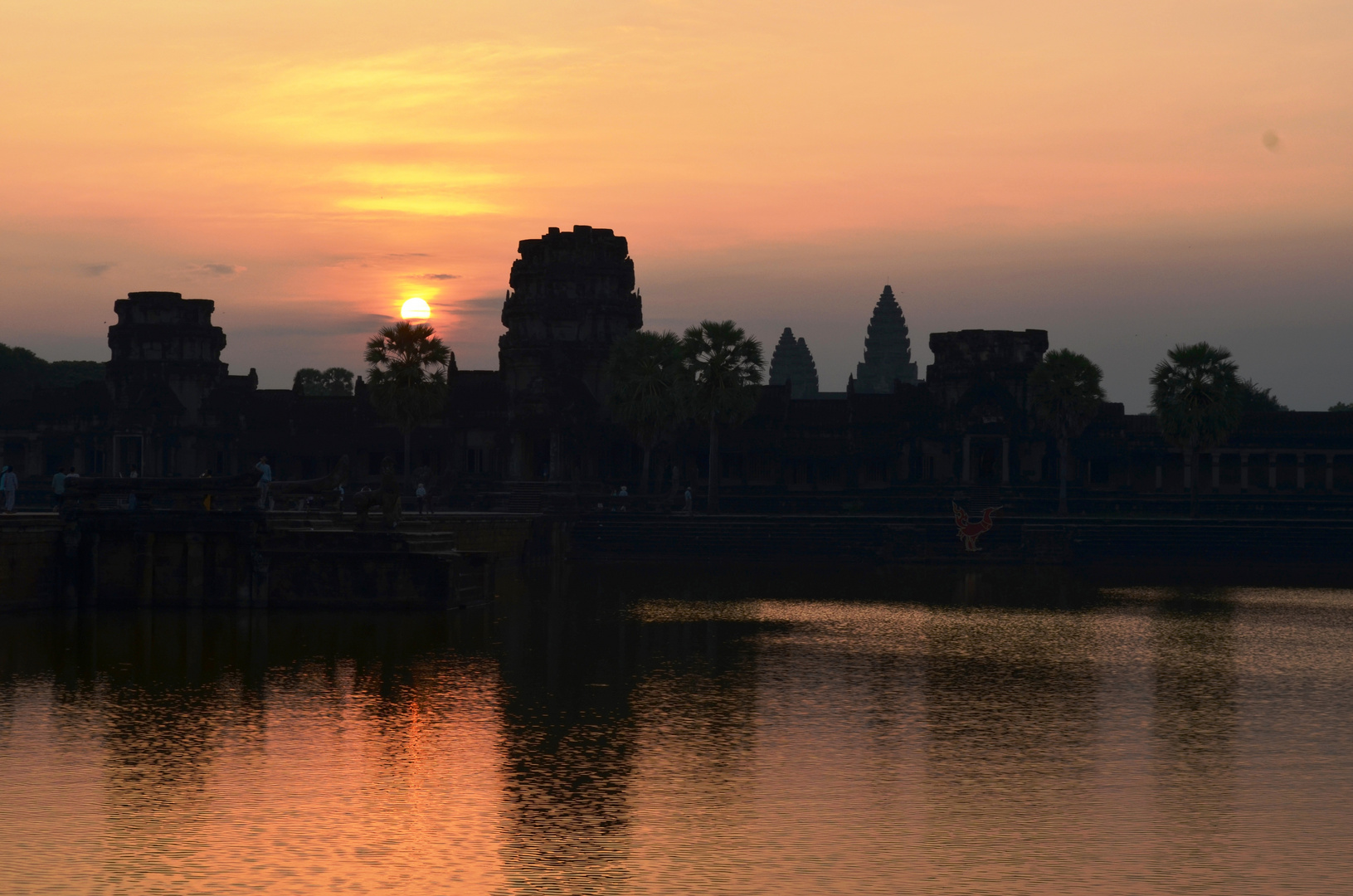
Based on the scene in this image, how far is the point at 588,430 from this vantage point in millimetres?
93125

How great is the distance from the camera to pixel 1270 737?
25.5 m

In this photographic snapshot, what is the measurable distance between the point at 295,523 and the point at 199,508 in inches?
129

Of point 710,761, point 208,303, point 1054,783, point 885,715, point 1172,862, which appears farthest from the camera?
point 208,303

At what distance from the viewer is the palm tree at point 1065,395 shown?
85.7 meters

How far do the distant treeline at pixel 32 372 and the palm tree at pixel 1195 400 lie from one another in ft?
332

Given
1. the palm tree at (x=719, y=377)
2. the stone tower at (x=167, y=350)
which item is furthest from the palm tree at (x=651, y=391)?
the stone tower at (x=167, y=350)

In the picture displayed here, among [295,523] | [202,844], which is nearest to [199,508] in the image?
[295,523]

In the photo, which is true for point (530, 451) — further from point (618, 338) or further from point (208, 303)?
point (208, 303)

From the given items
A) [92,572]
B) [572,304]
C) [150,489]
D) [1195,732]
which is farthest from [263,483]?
[572,304]

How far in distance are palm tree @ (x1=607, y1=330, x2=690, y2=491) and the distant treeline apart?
2879 inches

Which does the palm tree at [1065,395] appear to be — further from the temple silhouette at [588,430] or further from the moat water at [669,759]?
the moat water at [669,759]

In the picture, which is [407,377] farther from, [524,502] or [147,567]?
[147,567]

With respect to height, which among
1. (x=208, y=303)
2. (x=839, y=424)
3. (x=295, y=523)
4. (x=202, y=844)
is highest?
(x=208, y=303)

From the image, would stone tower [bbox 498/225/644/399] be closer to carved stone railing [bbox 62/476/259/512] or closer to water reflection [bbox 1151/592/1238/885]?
carved stone railing [bbox 62/476/259/512]
